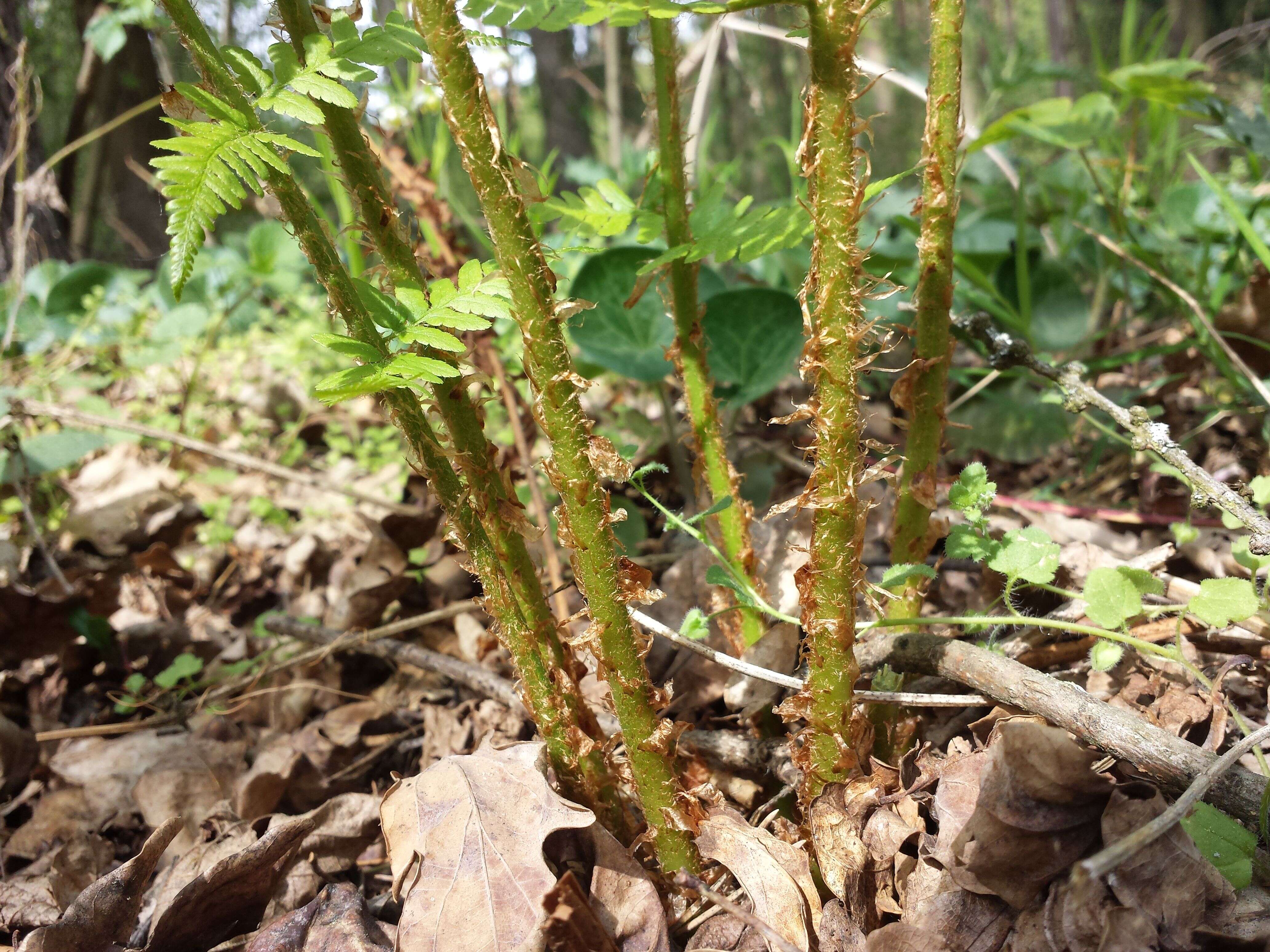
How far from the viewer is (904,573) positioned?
82 centimetres

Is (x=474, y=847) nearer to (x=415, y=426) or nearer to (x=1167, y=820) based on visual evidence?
(x=415, y=426)

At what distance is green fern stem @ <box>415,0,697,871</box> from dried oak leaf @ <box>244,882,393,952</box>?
1.01ft

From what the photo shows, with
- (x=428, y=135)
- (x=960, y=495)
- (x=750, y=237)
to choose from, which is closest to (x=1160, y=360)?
(x=960, y=495)

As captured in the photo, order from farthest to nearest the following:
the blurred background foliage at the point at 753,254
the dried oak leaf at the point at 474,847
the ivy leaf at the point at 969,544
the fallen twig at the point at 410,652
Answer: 1. the blurred background foliage at the point at 753,254
2. the fallen twig at the point at 410,652
3. the ivy leaf at the point at 969,544
4. the dried oak leaf at the point at 474,847

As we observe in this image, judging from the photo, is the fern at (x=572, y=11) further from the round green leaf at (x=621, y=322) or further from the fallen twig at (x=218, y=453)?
the fallen twig at (x=218, y=453)

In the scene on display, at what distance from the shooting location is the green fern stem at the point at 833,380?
600 mm

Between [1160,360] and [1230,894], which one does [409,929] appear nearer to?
[1230,894]

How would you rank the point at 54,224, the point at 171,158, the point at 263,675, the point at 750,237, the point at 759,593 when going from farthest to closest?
the point at 54,224 → the point at 263,675 → the point at 759,593 → the point at 750,237 → the point at 171,158

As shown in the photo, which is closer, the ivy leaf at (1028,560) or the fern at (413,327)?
the fern at (413,327)

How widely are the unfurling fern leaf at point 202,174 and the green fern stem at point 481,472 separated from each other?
0.42 ft

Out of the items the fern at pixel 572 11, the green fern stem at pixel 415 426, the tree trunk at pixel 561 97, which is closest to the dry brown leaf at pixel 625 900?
the green fern stem at pixel 415 426

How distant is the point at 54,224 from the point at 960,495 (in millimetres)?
4048

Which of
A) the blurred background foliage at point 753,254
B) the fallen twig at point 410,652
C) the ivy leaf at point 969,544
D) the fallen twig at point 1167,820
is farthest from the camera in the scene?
the blurred background foliage at point 753,254

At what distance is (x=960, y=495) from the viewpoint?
862 mm
